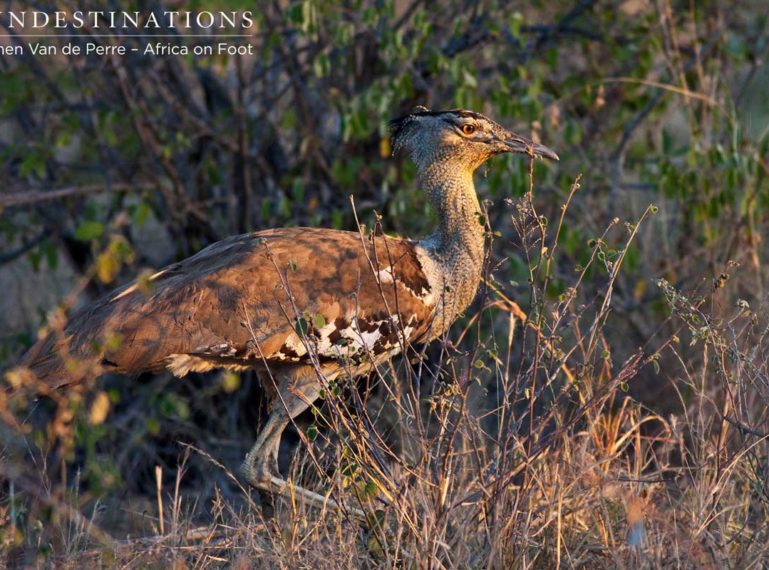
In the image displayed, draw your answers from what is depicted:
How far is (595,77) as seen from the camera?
602cm

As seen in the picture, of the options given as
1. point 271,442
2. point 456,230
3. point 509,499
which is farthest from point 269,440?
point 509,499

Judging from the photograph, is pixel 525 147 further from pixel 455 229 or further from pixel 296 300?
pixel 296 300

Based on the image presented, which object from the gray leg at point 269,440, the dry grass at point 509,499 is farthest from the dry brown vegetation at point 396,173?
the dry grass at point 509,499

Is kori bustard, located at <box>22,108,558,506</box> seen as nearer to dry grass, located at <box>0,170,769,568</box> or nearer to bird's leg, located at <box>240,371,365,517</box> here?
bird's leg, located at <box>240,371,365,517</box>

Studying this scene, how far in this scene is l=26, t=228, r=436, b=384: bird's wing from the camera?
12.5 feet

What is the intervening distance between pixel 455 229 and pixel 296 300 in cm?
72

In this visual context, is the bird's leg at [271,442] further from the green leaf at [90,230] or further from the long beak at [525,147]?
the green leaf at [90,230]

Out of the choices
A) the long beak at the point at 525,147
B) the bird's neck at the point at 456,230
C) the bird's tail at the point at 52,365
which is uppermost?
the long beak at the point at 525,147

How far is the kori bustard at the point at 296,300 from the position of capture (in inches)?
150

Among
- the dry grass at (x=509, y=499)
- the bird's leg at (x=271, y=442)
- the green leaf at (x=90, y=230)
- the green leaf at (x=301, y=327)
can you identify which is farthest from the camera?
the green leaf at (x=90, y=230)

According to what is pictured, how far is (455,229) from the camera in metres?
4.34

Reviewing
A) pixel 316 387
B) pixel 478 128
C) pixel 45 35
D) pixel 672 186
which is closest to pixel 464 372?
pixel 316 387

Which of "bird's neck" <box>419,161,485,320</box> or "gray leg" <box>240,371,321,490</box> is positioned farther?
"bird's neck" <box>419,161,485,320</box>

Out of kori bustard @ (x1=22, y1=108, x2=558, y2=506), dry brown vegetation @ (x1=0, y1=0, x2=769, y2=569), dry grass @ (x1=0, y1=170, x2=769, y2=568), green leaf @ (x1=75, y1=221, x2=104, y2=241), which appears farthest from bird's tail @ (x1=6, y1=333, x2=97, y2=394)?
green leaf @ (x1=75, y1=221, x2=104, y2=241)
